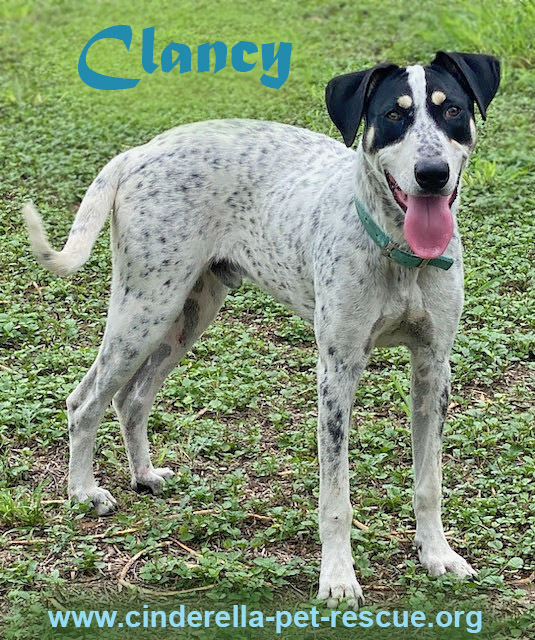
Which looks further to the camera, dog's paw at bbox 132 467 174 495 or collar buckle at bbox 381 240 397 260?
dog's paw at bbox 132 467 174 495

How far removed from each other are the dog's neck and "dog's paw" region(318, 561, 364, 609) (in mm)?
1244

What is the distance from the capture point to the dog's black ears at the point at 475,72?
161 inches

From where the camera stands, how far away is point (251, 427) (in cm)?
579

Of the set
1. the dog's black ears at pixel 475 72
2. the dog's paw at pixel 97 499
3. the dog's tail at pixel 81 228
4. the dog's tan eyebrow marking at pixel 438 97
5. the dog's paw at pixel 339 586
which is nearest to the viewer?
the dog's tan eyebrow marking at pixel 438 97

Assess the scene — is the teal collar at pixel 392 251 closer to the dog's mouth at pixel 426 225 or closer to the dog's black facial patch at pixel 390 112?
the dog's mouth at pixel 426 225

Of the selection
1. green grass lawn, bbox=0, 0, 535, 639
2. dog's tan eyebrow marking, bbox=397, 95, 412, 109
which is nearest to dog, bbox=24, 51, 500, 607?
dog's tan eyebrow marking, bbox=397, 95, 412, 109

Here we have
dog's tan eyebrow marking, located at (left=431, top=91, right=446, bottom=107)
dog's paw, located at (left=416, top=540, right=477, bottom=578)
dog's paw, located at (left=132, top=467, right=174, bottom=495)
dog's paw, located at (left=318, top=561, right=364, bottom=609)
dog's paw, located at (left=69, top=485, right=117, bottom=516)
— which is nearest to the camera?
dog's tan eyebrow marking, located at (left=431, top=91, right=446, bottom=107)

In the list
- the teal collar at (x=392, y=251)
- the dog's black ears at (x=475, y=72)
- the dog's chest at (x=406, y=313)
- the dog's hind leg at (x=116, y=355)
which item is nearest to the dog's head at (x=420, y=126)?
the dog's black ears at (x=475, y=72)

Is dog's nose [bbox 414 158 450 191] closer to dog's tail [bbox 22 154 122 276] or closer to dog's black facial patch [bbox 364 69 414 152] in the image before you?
dog's black facial patch [bbox 364 69 414 152]

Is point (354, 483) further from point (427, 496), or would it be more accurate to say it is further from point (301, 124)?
point (301, 124)

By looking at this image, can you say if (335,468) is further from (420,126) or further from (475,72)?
(475,72)

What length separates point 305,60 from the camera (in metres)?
11.1

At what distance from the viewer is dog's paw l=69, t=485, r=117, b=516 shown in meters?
5.06

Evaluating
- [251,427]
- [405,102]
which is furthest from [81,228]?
[405,102]
